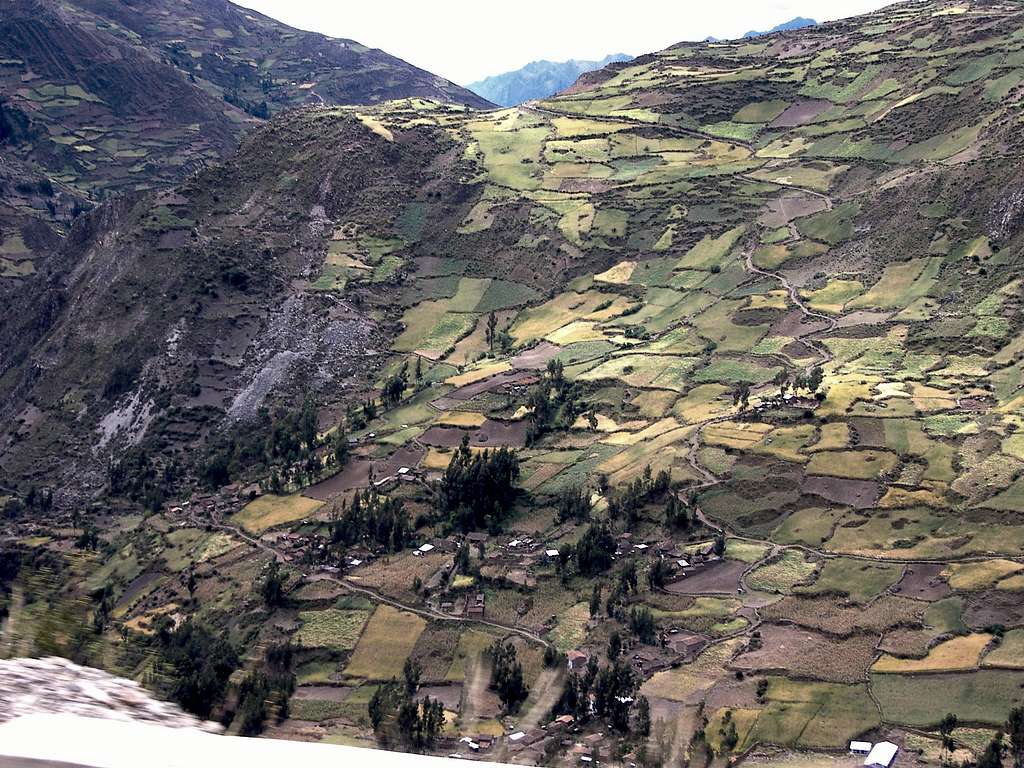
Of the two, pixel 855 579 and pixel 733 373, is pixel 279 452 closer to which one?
pixel 733 373

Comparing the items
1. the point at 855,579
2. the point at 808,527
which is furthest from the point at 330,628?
the point at 855,579

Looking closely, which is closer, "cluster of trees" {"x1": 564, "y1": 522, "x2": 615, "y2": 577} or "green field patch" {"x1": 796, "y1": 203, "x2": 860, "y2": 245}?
"cluster of trees" {"x1": 564, "y1": 522, "x2": 615, "y2": 577}

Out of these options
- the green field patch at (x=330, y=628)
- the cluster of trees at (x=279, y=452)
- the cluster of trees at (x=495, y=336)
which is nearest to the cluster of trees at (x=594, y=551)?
the green field patch at (x=330, y=628)

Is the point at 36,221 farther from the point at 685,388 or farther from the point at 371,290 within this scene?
the point at 685,388

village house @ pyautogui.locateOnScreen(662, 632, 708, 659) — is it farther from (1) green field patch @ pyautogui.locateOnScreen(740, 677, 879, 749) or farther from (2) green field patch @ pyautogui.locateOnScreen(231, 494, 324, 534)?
(2) green field patch @ pyautogui.locateOnScreen(231, 494, 324, 534)

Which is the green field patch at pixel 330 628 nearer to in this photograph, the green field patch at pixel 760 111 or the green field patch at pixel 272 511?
the green field patch at pixel 272 511

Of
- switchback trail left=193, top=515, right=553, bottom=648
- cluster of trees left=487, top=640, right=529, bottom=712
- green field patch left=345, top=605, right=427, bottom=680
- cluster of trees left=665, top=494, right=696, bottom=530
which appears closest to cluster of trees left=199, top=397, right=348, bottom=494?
switchback trail left=193, top=515, right=553, bottom=648
